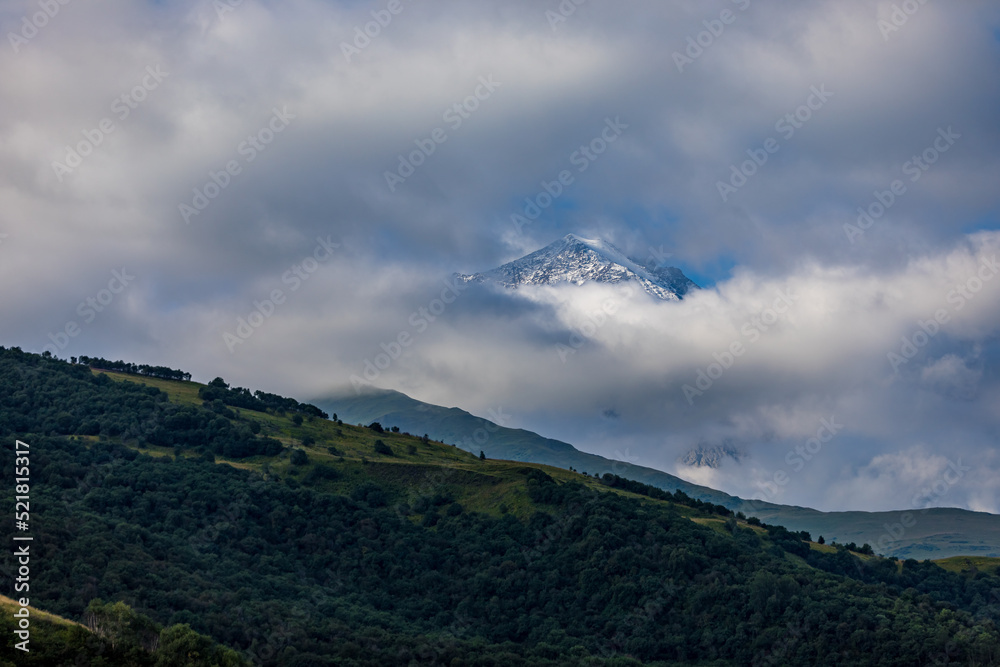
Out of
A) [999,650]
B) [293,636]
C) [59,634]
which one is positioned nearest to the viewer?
[59,634]

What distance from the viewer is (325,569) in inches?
7662

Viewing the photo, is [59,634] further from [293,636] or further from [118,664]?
[293,636]

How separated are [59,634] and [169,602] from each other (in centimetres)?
5340

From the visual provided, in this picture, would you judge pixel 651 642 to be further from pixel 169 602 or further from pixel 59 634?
pixel 59 634

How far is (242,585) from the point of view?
168500mm

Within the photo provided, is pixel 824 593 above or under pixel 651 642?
above

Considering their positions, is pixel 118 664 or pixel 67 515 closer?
pixel 118 664

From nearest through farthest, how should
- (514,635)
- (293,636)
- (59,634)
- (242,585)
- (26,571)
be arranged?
(59,634), (26,571), (293,636), (242,585), (514,635)

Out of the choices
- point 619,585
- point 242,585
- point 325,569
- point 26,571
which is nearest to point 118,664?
point 26,571

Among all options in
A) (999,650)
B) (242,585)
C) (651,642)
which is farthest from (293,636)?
(999,650)

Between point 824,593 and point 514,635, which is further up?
point 824,593

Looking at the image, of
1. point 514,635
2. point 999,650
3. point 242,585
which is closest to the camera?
point 999,650

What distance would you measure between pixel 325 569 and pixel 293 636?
5492 centimetres

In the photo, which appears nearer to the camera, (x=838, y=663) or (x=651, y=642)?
(x=838, y=663)
